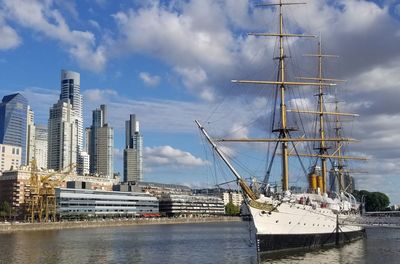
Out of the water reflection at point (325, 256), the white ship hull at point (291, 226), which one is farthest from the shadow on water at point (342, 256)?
the white ship hull at point (291, 226)

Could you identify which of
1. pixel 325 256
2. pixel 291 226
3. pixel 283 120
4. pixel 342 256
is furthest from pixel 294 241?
pixel 283 120

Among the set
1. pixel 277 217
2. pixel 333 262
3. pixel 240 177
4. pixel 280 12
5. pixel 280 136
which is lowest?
pixel 333 262

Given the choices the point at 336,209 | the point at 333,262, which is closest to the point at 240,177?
the point at 333,262

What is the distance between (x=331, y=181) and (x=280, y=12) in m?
58.9

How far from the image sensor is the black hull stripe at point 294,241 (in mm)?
60231

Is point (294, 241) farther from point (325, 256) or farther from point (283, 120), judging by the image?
point (283, 120)

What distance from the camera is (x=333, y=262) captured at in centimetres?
5912

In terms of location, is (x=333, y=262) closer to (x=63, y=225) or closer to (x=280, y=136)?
(x=280, y=136)

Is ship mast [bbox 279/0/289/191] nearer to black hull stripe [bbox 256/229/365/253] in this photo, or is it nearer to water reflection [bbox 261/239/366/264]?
black hull stripe [bbox 256/229/365/253]

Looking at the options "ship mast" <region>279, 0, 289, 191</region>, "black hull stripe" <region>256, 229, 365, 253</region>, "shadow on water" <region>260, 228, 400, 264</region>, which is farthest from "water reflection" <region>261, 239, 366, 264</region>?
"ship mast" <region>279, 0, 289, 191</region>

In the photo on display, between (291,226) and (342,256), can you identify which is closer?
(291,226)

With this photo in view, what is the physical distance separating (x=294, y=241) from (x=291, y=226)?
2.30 metres

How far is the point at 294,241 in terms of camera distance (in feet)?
215

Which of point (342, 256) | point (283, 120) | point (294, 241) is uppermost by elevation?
point (283, 120)
